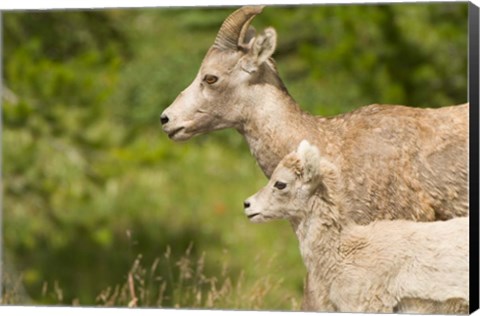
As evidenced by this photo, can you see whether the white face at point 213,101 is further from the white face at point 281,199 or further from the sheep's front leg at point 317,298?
the sheep's front leg at point 317,298

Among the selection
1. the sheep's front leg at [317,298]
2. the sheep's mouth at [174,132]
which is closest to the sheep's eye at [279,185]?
the sheep's front leg at [317,298]

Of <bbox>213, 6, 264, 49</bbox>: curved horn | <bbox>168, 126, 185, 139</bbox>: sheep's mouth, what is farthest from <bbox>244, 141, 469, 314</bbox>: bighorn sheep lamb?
<bbox>213, 6, 264, 49</bbox>: curved horn

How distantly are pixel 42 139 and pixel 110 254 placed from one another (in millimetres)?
3279

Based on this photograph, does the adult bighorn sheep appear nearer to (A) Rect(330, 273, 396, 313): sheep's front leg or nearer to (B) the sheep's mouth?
(B) the sheep's mouth

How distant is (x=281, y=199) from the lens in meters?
8.50

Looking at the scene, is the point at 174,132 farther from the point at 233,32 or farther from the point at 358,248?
the point at 358,248

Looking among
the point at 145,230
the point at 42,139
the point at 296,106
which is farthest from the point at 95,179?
the point at 296,106

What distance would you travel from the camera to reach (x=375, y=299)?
8.41 m

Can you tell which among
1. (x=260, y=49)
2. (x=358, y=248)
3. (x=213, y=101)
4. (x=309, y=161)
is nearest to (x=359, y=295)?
(x=358, y=248)

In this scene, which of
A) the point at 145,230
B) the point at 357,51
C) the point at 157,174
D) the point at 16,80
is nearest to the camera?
the point at 16,80

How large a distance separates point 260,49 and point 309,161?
0.83 meters

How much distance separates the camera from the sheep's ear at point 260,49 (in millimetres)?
8773

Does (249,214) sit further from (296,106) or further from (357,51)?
(357,51)

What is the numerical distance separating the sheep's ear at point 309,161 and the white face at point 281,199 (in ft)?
0.23
